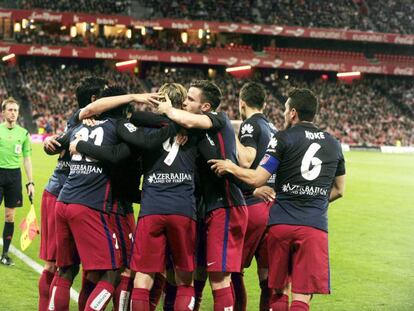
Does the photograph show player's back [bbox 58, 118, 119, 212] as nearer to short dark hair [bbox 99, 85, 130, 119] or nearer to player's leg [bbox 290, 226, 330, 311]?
short dark hair [bbox 99, 85, 130, 119]

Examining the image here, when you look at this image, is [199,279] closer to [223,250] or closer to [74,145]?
[223,250]

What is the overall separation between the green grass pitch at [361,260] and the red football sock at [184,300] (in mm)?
2034

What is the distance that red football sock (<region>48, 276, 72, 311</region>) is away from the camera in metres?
5.94

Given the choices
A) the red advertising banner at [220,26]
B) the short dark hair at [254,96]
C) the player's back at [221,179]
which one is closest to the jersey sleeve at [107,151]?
the player's back at [221,179]

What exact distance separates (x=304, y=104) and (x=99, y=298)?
7.81 feet

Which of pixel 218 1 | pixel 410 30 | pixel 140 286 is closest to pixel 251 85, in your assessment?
pixel 140 286

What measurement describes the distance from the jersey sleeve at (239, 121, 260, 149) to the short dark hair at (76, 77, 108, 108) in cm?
140

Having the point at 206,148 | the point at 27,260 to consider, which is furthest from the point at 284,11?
the point at 206,148

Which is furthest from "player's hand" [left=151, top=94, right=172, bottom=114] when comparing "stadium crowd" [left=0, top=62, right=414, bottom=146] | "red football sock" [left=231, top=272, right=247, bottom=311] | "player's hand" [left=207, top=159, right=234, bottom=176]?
"stadium crowd" [left=0, top=62, right=414, bottom=146]

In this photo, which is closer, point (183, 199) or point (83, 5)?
point (183, 199)

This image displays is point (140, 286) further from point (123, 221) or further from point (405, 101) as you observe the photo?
point (405, 101)

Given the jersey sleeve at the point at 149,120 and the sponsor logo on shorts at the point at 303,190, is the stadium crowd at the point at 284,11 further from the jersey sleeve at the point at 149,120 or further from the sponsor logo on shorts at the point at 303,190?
the sponsor logo on shorts at the point at 303,190

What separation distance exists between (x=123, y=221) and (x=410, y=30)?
5969cm

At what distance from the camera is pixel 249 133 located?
6.59 metres
